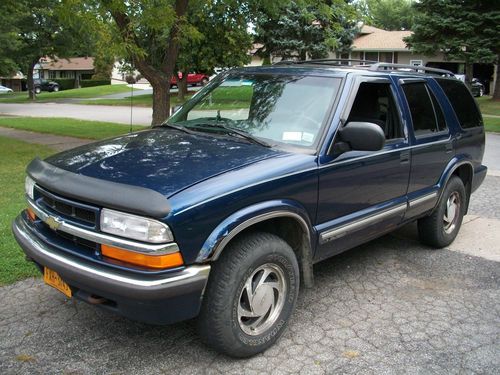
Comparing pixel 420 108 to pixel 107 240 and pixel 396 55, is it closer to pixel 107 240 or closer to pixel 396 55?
pixel 107 240

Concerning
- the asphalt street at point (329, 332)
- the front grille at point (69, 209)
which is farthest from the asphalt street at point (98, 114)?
the front grille at point (69, 209)

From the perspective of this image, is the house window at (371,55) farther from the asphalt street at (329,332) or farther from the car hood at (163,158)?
the car hood at (163,158)

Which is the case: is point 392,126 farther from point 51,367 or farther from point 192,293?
point 51,367

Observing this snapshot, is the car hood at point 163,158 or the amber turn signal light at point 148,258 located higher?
the car hood at point 163,158

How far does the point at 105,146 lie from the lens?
3941mm

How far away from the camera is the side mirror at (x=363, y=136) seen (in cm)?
370

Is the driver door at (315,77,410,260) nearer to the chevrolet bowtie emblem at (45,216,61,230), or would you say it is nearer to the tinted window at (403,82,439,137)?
the tinted window at (403,82,439,137)

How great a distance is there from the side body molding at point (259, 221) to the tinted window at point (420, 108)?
1.78m

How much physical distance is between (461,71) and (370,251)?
3616cm

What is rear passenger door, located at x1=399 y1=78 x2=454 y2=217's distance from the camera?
15.7 ft

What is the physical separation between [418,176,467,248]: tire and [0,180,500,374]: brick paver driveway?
51 cm

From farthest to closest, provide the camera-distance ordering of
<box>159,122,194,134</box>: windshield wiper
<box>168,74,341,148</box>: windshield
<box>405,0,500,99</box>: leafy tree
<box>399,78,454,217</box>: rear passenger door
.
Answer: <box>405,0,500,99</box>: leafy tree < <box>399,78,454,217</box>: rear passenger door < <box>159,122,194,134</box>: windshield wiper < <box>168,74,341,148</box>: windshield

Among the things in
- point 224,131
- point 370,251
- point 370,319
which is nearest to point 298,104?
point 224,131

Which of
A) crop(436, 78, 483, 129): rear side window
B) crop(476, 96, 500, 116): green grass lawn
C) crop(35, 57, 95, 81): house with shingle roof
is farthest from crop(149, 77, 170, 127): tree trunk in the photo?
crop(35, 57, 95, 81): house with shingle roof
